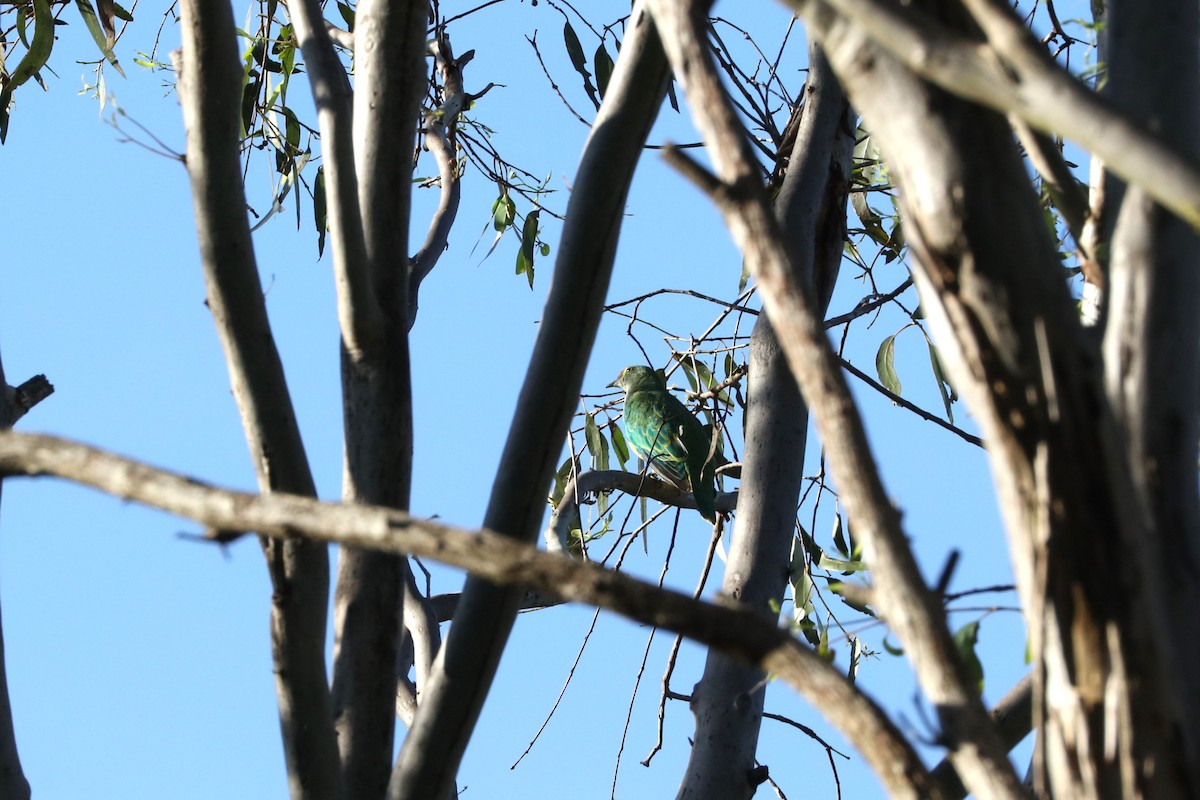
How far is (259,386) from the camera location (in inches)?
54.6

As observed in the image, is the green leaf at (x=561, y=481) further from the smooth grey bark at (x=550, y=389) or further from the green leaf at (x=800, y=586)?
the smooth grey bark at (x=550, y=389)

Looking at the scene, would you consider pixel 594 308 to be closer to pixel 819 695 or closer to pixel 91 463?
pixel 91 463

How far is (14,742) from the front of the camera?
65.4 inches

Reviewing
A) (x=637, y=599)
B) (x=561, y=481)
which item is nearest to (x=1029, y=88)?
(x=637, y=599)

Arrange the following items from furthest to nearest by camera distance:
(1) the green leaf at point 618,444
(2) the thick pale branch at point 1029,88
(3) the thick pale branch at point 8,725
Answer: (1) the green leaf at point 618,444 → (3) the thick pale branch at point 8,725 → (2) the thick pale branch at point 1029,88

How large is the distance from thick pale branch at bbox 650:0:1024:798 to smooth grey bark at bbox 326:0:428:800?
73 centimetres

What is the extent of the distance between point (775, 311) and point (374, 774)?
2.96ft

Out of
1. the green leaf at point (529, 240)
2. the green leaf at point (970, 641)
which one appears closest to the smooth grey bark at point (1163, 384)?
the green leaf at point (970, 641)

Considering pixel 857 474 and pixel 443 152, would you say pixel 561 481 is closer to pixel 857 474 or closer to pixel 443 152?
pixel 443 152

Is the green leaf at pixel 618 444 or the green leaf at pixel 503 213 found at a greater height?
the green leaf at pixel 503 213

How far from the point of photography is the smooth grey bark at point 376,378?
150cm

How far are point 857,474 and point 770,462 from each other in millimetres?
1160

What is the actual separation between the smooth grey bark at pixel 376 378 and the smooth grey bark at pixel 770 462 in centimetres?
52

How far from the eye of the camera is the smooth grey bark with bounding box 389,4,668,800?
4.72 feet
